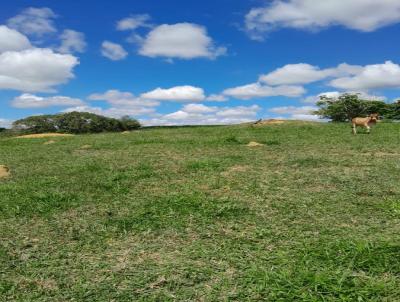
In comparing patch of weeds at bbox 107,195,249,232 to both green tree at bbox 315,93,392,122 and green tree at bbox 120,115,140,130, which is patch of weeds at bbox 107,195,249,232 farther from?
green tree at bbox 315,93,392,122

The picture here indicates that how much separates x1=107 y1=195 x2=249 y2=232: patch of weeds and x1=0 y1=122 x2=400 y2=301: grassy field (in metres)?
→ 0.02

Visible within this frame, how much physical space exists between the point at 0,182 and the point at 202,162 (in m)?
4.97

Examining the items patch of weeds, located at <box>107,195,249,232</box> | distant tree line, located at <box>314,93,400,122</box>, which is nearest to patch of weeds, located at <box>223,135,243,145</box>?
patch of weeds, located at <box>107,195,249,232</box>

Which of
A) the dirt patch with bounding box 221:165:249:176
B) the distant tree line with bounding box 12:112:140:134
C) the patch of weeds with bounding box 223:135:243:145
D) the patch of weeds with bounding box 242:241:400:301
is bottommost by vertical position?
the patch of weeds with bounding box 242:241:400:301

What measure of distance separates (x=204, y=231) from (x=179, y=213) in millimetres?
928

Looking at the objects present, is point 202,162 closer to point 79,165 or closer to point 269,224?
point 79,165

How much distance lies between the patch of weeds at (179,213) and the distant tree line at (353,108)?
49.9m

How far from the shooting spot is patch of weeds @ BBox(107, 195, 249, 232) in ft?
22.1

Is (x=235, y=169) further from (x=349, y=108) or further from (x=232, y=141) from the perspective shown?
(x=349, y=108)

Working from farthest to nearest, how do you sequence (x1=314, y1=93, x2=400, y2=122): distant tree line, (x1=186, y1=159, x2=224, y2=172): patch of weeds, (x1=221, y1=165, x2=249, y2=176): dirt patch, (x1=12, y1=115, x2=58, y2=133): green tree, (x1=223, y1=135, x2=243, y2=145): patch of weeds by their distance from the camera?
(x1=314, y1=93, x2=400, y2=122): distant tree line, (x1=12, y1=115, x2=58, y2=133): green tree, (x1=223, y1=135, x2=243, y2=145): patch of weeds, (x1=186, y1=159, x2=224, y2=172): patch of weeds, (x1=221, y1=165, x2=249, y2=176): dirt patch

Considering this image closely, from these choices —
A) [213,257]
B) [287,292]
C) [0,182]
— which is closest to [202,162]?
[0,182]

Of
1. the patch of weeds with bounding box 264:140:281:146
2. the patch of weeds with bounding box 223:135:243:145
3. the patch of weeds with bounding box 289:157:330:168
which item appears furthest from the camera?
the patch of weeds with bounding box 223:135:243:145

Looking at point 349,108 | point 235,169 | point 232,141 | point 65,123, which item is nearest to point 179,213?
point 235,169

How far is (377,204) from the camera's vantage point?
736 centimetres
